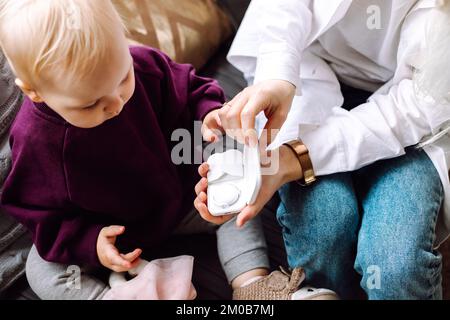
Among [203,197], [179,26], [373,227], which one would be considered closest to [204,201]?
[203,197]

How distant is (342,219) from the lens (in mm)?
644

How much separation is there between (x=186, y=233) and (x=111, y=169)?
184mm

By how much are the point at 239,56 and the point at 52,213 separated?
39 cm

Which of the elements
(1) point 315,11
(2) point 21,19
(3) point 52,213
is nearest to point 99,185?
(3) point 52,213

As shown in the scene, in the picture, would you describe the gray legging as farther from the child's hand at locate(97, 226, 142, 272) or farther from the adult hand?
the adult hand

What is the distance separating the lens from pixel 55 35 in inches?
17.2

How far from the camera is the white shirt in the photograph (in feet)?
2.09

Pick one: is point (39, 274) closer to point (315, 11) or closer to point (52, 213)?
point (52, 213)

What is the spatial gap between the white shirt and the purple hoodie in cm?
13

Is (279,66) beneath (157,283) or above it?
above

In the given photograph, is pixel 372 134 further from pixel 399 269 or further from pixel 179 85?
pixel 179 85

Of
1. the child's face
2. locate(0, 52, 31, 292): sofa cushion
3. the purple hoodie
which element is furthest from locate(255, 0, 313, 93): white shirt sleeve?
locate(0, 52, 31, 292): sofa cushion

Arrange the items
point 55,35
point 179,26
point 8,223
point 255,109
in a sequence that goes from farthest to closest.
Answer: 1. point 179,26
2. point 8,223
3. point 255,109
4. point 55,35

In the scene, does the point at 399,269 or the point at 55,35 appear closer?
the point at 55,35
